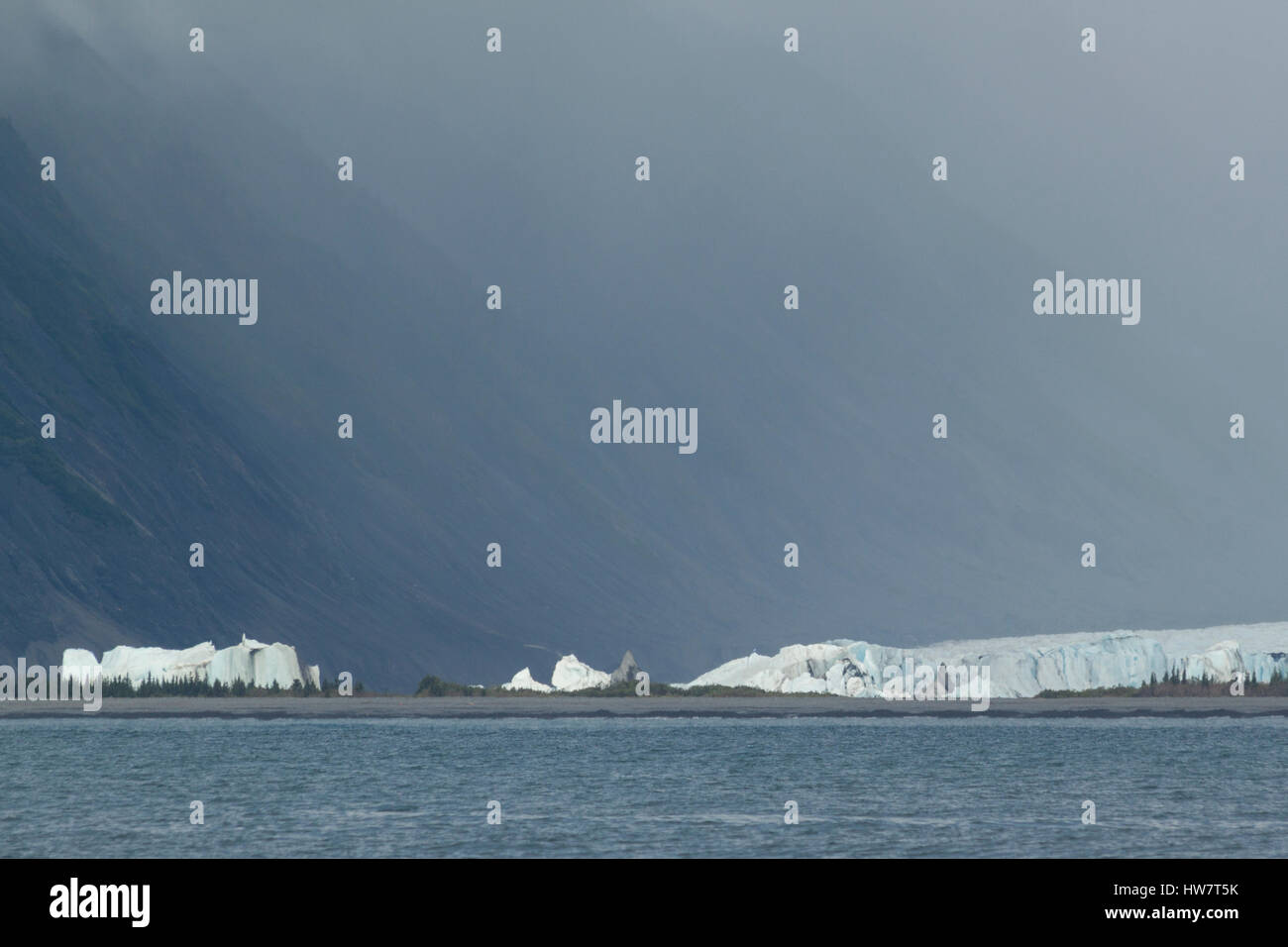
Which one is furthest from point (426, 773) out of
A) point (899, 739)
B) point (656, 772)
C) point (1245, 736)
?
point (1245, 736)

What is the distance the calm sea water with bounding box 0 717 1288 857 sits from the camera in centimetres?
7300

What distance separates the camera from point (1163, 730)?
186 meters

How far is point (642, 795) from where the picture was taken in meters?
95.4

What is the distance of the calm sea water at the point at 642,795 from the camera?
73.0 m
